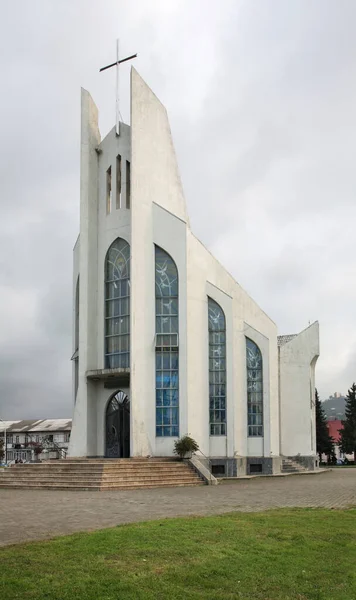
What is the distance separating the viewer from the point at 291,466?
3731 cm

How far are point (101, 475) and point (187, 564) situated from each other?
16.1 metres

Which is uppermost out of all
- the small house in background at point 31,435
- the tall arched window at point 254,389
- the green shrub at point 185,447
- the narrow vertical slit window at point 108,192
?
the narrow vertical slit window at point 108,192

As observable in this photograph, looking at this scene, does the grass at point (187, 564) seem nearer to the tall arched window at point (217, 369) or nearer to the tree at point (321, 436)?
the tall arched window at point (217, 369)

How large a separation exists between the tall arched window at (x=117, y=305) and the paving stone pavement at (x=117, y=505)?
31.2 ft

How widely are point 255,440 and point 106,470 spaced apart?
12.0 m

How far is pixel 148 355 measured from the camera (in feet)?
96.0

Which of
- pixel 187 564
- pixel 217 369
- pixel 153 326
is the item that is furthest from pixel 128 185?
pixel 187 564

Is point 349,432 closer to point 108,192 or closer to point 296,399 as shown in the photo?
point 296,399

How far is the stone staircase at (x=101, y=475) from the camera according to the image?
23.0 m

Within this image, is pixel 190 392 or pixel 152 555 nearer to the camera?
pixel 152 555

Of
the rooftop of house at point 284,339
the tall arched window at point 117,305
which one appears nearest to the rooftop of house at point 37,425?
the rooftop of house at point 284,339

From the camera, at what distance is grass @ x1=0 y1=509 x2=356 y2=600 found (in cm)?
670

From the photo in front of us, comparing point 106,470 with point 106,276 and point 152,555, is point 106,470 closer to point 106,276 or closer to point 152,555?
point 106,276

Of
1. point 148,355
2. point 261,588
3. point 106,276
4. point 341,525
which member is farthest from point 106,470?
point 261,588
